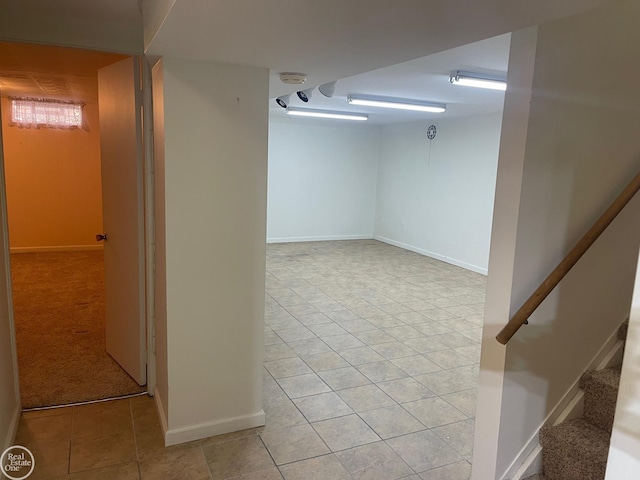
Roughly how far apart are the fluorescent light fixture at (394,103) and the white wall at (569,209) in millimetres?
3593

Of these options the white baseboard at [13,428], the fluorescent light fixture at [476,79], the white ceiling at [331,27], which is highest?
the fluorescent light fixture at [476,79]

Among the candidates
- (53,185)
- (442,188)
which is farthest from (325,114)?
(53,185)

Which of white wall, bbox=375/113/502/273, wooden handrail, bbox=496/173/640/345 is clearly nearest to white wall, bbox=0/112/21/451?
wooden handrail, bbox=496/173/640/345

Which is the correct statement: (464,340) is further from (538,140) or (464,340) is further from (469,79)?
(538,140)

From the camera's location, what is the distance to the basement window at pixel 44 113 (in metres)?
6.39

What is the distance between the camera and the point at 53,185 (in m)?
6.95

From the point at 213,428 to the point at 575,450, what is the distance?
178cm

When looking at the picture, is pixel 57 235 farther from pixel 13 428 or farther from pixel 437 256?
pixel 437 256

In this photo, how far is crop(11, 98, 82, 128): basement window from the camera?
6.39 meters

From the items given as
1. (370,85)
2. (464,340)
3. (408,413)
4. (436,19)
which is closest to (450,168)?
(370,85)

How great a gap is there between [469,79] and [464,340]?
7.46 feet

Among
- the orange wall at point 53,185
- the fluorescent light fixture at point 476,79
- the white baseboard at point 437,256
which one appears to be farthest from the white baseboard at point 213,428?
the orange wall at point 53,185

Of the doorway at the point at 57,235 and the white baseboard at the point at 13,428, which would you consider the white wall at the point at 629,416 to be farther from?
the doorway at the point at 57,235

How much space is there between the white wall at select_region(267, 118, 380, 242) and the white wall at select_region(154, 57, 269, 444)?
5.91m
